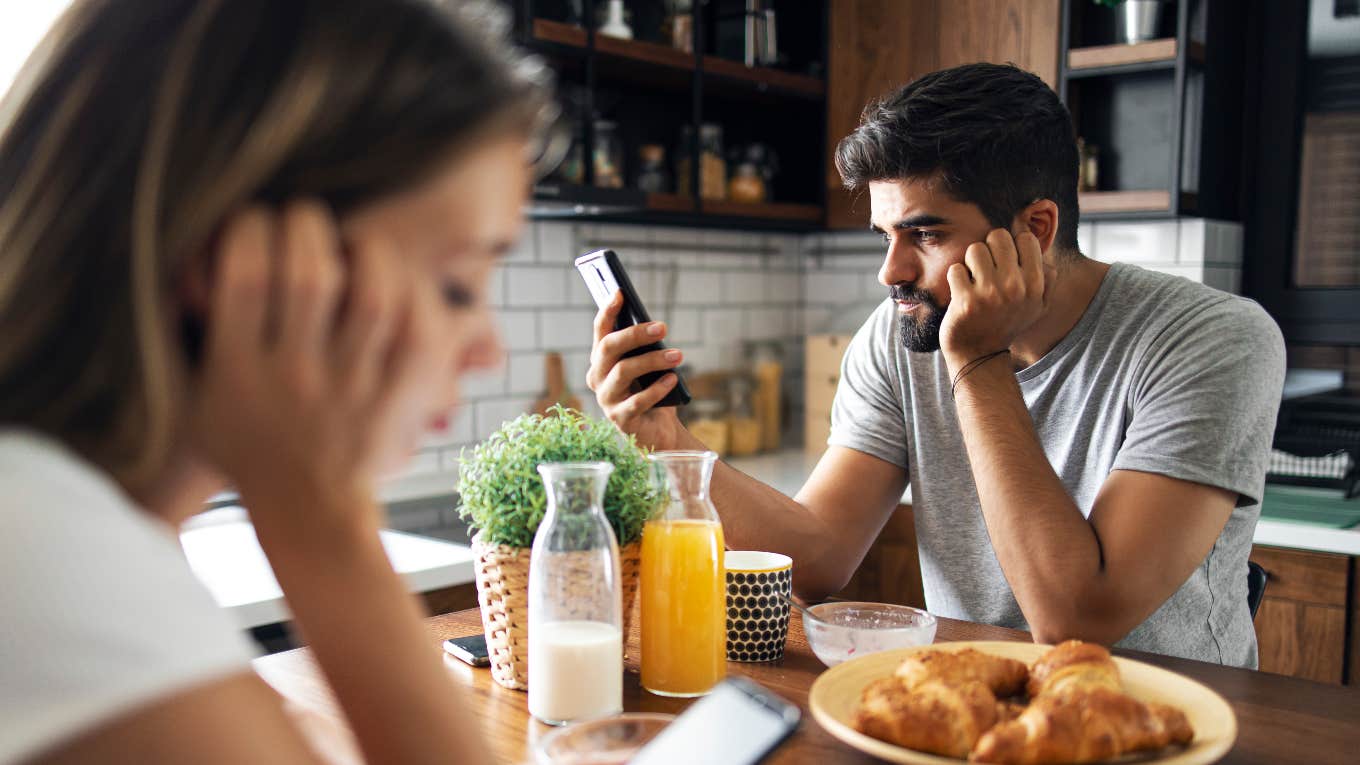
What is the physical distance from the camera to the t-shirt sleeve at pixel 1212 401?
4.74 feet

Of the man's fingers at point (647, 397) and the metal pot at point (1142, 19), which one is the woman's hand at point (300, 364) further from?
the metal pot at point (1142, 19)

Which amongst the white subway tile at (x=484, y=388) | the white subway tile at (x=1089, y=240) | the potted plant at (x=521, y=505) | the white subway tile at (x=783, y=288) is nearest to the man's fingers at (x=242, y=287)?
the potted plant at (x=521, y=505)

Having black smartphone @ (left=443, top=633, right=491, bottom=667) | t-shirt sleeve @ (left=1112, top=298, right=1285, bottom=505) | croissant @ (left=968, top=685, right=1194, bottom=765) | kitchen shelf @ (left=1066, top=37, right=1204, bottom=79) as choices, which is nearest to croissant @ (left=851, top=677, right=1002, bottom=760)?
croissant @ (left=968, top=685, right=1194, bottom=765)

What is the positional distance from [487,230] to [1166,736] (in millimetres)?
653

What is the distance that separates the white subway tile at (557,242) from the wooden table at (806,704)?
1.84 metres

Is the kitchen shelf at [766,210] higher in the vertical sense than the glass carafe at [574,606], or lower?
higher

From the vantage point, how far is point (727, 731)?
767 mm

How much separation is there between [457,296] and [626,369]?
0.78m

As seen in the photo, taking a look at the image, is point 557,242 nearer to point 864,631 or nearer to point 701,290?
point 701,290

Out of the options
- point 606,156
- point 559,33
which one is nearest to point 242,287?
point 559,33

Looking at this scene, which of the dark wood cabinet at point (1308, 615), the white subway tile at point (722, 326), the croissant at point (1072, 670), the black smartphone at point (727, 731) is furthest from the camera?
the white subway tile at point (722, 326)

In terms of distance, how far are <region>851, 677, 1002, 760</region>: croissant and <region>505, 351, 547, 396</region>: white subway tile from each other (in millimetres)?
2167

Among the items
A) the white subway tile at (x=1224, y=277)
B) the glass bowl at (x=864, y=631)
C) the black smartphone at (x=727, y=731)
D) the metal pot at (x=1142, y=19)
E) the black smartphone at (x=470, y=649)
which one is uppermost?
the metal pot at (x=1142, y=19)

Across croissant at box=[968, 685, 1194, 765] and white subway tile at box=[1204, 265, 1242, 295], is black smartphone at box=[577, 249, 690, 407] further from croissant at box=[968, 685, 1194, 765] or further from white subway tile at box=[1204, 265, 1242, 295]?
white subway tile at box=[1204, 265, 1242, 295]
